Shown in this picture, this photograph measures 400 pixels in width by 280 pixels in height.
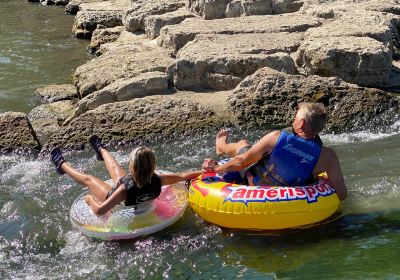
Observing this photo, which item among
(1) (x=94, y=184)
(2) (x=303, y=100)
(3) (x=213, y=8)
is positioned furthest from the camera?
(3) (x=213, y=8)

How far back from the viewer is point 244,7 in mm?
11328

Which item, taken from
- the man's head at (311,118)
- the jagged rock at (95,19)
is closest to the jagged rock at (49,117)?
the man's head at (311,118)

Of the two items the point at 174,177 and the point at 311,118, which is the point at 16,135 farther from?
the point at 311,118

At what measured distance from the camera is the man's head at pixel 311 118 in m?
5.37

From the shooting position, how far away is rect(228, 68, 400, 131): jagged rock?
7.95 meters

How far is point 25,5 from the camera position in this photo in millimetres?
20062

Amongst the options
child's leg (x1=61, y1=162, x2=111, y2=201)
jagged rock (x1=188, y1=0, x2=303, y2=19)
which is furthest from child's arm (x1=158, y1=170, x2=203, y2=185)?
jagged rock (x1=188, y1=0, x2=303, y2=19)

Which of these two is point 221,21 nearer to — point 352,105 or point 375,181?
point 352,105

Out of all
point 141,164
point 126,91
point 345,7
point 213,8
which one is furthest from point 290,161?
point 213,8

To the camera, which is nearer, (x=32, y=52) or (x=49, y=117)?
(x=49, y=117)

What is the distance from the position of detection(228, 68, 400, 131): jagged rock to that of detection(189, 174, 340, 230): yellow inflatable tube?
8.01 ft

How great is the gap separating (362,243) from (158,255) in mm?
1702

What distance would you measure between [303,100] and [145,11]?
5665 millimetres

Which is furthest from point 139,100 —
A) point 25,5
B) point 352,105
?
point 25,5
